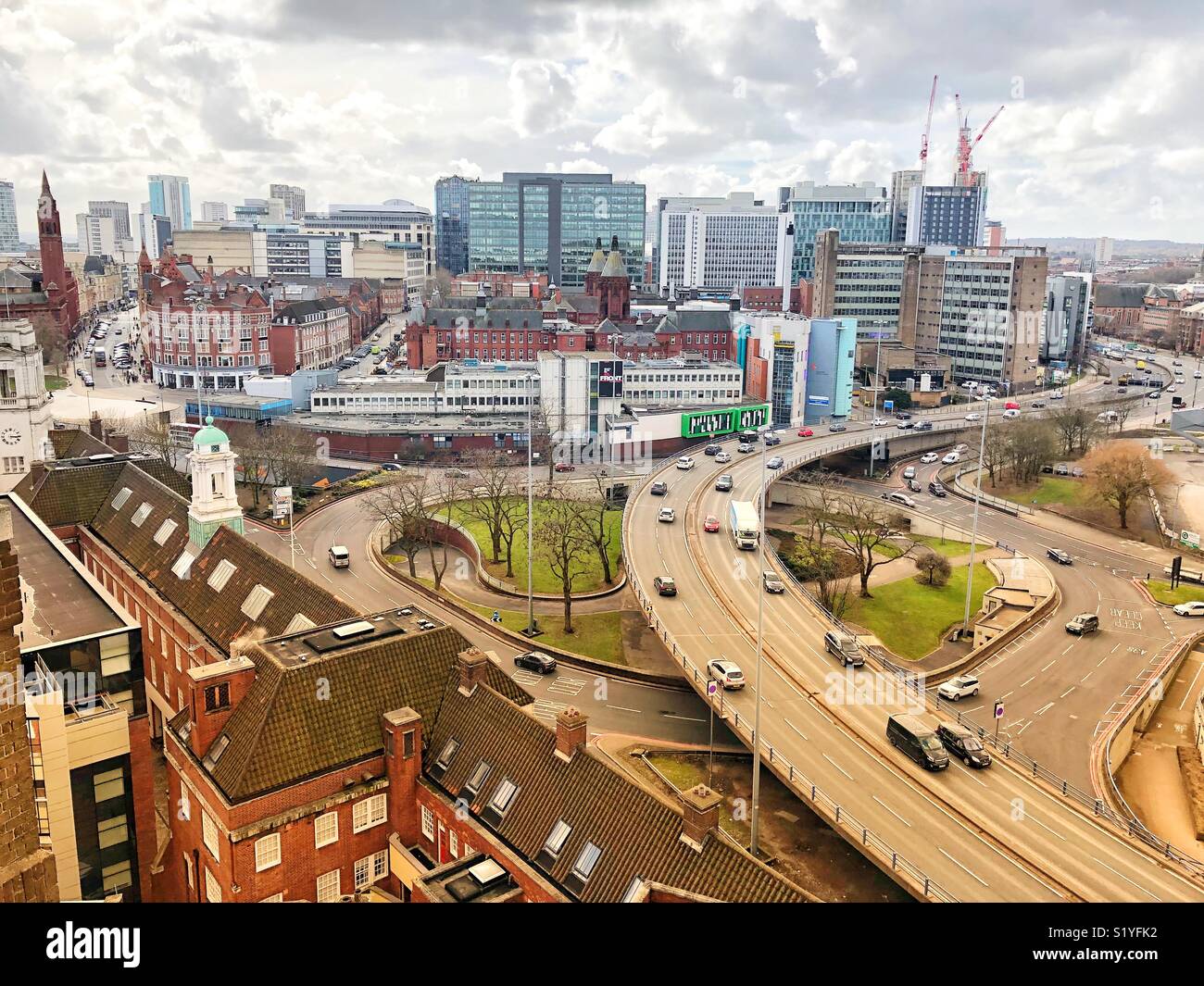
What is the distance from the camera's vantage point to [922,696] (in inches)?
1218

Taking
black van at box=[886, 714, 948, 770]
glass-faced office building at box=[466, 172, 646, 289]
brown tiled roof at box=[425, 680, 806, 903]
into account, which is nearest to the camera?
brown tiled roof at box=[425, 680, 806, 903]

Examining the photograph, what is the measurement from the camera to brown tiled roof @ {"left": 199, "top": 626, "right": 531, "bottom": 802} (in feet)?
73.8

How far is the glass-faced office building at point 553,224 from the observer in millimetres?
187750

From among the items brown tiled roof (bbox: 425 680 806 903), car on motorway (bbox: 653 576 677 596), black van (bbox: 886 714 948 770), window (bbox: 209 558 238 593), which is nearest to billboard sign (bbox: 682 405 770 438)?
car on motorway (bbox: 653 576 677 596)

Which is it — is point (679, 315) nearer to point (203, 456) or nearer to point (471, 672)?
point (203, 456)

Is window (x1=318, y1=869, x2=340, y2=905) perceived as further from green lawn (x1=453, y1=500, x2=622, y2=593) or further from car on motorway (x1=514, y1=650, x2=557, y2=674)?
green lawn (x1=453, y1=500, x2=622, y2=593)

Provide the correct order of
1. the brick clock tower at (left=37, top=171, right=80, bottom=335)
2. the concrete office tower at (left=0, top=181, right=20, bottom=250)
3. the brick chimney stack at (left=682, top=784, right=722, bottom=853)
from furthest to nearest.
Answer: the brick clock tower at (left=37, top=171, right=80, bottom=335)
the concrete office tower at (left=0, top=181, right=20, bottom=250)
the brick chimney stack at (left=682, top=784, right=722, bottom=853)

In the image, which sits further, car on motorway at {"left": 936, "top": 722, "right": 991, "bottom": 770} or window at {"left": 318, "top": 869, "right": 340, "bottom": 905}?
car on motorway at {"left": 936, "top": 722, "right": 991, "bottom": 770}

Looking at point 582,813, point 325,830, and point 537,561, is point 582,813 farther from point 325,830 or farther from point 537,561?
point 537,561

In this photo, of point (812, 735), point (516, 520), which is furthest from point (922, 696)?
point (516, 520)

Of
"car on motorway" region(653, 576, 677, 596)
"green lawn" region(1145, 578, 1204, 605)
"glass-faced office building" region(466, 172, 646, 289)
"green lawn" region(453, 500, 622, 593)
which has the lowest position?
"green lawn" region(1145, 578, 1204, 605)

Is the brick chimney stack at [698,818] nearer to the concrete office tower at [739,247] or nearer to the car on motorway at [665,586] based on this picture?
the car on motorway at [665,586]

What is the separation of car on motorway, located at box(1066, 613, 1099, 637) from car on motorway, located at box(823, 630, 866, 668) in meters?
18.8

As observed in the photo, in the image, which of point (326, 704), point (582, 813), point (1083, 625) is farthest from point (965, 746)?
point (1083, 625)
